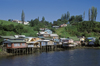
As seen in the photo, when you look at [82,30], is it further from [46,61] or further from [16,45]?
[46,61]

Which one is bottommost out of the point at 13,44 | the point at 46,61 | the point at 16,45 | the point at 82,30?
the point at 46,61

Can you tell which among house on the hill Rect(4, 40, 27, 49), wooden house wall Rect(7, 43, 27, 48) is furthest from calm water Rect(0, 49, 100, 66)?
house on the hill Rect(4, 40, 27, 49)

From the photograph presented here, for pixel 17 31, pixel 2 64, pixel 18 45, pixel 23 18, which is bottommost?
pixel 2 64

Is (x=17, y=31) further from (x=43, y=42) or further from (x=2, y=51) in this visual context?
(x=2, y=51)

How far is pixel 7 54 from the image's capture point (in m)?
45.7

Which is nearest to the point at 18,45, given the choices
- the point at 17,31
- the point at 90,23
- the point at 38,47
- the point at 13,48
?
the point at 13,48

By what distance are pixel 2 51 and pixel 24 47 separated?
7.92 metres

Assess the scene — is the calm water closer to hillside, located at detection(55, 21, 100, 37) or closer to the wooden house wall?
the wooden house wall

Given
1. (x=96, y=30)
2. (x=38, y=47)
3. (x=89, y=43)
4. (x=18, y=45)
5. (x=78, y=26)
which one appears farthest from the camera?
(x=78, y=26)

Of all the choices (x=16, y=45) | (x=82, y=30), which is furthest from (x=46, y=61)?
(x=82, y=30)

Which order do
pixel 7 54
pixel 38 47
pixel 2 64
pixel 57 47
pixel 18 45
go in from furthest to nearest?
pixel 57 47 < pixel 38 47 < pixel 18 45 < pixel 7 54 < pixel 2 64

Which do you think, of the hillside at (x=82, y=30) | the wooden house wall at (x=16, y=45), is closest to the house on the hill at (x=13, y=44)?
the wooden house wall at (x=16, y=45)

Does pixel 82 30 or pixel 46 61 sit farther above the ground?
pixel 82 30

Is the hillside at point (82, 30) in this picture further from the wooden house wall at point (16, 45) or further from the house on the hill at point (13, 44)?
the house on the hill at point (13, 44)
